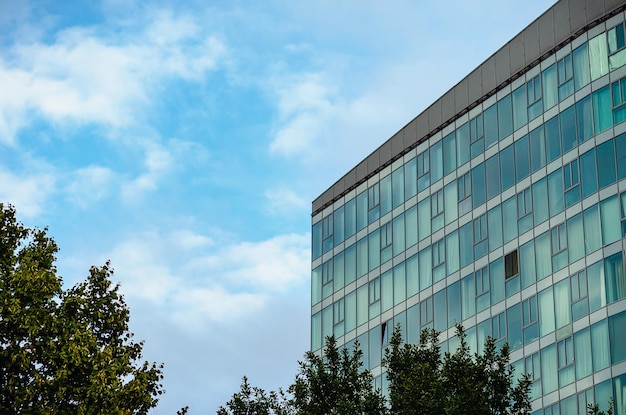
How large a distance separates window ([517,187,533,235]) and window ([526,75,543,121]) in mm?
3595

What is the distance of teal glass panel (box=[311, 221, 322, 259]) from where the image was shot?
3139 inches

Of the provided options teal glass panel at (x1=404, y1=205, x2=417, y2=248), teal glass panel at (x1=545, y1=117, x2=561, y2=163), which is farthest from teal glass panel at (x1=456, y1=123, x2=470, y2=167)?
teal glass panel at (x1=545, y1=117, x2=561, y2=163)

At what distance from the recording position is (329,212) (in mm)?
79312

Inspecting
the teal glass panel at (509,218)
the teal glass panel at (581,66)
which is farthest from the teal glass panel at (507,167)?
the teal glass panel at (581,66)

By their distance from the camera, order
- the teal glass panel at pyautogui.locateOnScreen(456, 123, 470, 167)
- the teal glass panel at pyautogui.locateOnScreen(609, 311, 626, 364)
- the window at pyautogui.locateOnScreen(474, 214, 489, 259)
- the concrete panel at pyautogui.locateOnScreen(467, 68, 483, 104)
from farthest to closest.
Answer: the teal glass panel at pyautogui.locateOnScreen(456, 123, 470, 167)
the concrete panel at pyautogui.locateOnScreen(467, 68, 483, 104)
the window at pyautogui.locateOnScreen(474, 214, 489, 259)
the teal glass panel at pyautogui.locateOnScreen(609, 311, 626, 364)

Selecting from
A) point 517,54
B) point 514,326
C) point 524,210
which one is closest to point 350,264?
point 524,210

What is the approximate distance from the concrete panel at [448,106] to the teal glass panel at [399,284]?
27.3 feet

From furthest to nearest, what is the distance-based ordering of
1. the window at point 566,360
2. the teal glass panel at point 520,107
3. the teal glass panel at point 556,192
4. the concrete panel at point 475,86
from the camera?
1. the concrete panel at point 475,86
2. the teal glass panel at point 520,107
3. the teal glass panel at point 556,192
4. the window at point 566,360

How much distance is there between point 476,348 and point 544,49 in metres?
14.4

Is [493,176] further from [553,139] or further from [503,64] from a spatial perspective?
[503,64]

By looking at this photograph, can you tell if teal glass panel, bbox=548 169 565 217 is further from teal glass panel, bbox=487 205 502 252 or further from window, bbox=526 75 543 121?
teal glass panel, bbox=487 205 502 252

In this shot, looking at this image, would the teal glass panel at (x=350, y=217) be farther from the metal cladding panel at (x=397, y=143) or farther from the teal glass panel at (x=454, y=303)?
the teal glass panel at (x=454, y=303)

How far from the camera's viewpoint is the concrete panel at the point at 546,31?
198 feet

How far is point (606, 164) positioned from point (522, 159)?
6552 mm
